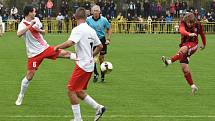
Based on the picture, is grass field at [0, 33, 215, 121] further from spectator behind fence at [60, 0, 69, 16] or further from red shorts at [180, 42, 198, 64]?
spectator behind fence at [60, 0, 69, 16]

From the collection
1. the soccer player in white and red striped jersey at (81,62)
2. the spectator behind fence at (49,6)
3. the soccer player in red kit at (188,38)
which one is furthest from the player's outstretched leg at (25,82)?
the spectator behind fence at (49,6)

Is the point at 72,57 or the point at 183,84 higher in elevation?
the point at 72,57

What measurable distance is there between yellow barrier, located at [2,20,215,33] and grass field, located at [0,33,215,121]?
2275 cm

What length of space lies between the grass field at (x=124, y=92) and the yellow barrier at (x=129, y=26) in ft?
74.6

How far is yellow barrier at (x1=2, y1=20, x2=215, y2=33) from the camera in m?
48.8

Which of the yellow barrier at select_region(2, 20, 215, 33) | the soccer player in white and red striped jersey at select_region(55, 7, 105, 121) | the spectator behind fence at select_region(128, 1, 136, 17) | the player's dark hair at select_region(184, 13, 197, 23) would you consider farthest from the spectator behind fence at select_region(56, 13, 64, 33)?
the soccer player in white and red striped jersey at select_region(55, 7, 105, 121)

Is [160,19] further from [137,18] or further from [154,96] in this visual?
[154,96]

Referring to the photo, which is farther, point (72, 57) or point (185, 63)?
point (185, 63)

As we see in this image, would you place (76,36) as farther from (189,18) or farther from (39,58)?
(189,18)

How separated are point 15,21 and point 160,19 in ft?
38.2

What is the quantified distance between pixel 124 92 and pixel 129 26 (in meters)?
34.3

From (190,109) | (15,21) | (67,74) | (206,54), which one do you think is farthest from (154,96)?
(15,21)

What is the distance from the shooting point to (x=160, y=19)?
166 ft

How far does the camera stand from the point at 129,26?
4991 cm
